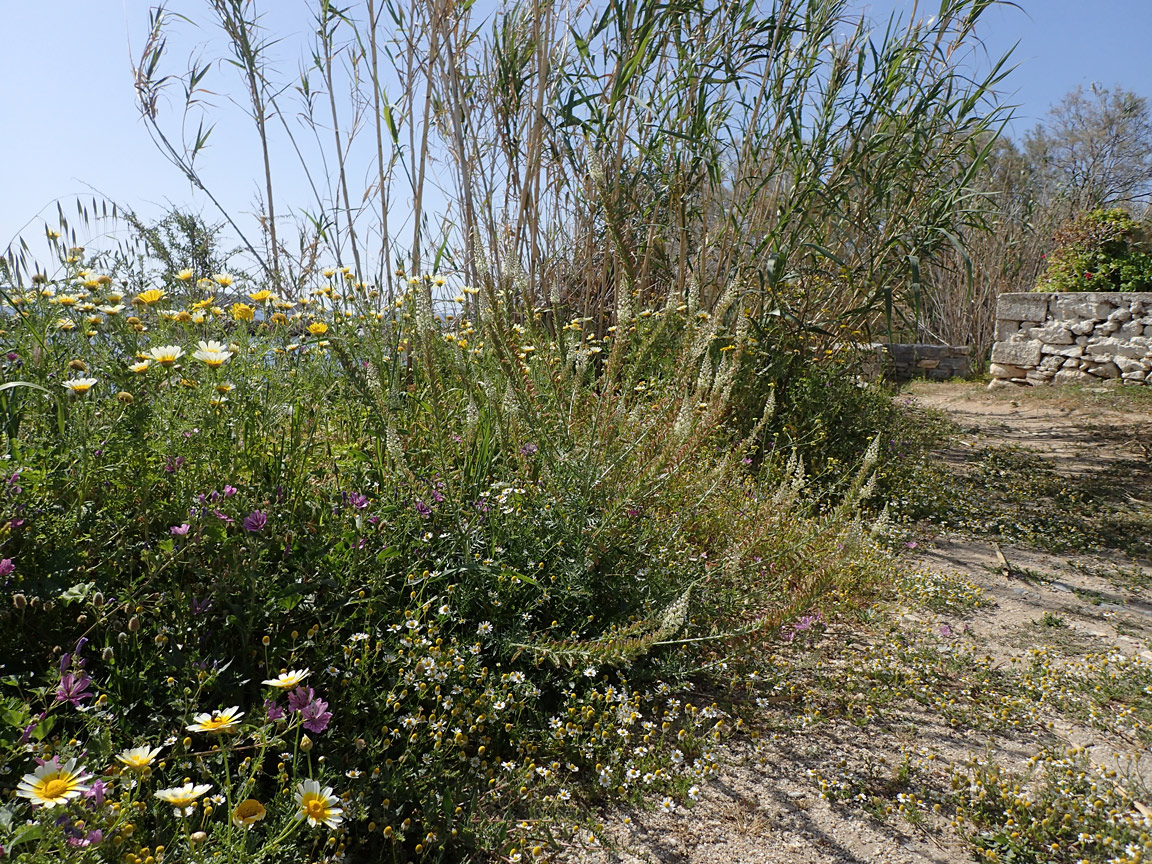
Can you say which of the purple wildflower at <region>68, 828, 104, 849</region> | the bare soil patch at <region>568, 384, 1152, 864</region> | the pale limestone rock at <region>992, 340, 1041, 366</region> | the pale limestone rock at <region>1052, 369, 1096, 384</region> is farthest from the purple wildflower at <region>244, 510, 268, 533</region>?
the pale limestone rock at <region>992, 340, 1041, 366</region>

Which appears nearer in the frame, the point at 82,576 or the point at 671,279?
the point at 82,576

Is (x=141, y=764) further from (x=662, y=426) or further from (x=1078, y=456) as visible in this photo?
(x=1078, y=456)

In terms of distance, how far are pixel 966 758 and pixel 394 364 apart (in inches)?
71.0

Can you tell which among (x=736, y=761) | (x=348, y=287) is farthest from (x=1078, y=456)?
(x=348, y=287)

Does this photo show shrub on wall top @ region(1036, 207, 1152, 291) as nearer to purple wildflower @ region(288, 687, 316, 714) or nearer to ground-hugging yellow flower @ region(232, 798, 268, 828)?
purple wildflower @ region(288, 687, 316, 714)

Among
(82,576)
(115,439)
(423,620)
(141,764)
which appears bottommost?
(423,620)

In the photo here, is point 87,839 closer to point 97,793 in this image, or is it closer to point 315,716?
point 97,793

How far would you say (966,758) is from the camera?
1.71 m

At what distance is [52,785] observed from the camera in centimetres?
92

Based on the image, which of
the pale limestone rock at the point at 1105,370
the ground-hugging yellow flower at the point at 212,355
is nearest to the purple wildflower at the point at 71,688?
the ground-hugging yellow flower at the point at 212,355

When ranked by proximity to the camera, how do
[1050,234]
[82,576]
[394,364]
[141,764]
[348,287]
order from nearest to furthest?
[141,764], [82,576], [394,364], [348,287], [1050,234]

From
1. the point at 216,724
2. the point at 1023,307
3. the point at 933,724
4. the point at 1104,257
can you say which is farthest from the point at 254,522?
the point at 1104,257

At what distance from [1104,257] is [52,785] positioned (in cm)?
1022

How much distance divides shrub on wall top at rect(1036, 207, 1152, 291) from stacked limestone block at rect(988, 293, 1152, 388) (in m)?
0.63
